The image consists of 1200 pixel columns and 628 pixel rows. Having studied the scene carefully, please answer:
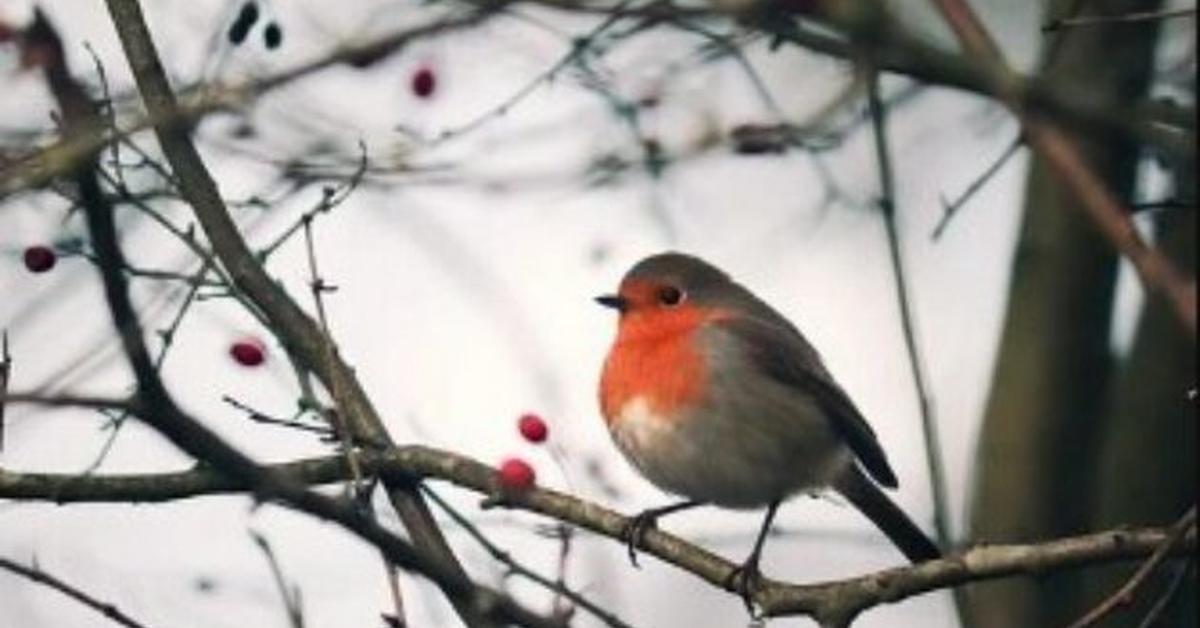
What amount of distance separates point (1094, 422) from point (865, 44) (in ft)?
13.2

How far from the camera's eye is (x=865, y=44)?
9.18ft

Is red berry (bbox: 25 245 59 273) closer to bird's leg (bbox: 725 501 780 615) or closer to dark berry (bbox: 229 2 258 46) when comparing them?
dark berry (bbox: 229 2 258 46)

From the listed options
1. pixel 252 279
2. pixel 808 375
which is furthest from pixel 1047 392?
pixel 252 279

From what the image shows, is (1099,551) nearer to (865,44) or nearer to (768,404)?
(865,44)

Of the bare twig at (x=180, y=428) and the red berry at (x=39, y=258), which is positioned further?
the red berry at (x=39, y=258)

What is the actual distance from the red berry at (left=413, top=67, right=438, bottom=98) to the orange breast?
81cm

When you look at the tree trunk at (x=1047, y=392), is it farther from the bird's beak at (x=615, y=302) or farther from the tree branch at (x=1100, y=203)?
→ the tree branch at (x=1100, y=203)

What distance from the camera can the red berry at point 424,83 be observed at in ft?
17.8

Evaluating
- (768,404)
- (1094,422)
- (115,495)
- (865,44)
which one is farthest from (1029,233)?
(865,44)

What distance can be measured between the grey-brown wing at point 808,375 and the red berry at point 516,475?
→ 4.79 feet

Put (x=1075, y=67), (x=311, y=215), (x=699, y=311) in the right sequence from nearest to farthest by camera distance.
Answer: (x=311, y=215) → (x=1075, y=67) → (x=699, y=311)

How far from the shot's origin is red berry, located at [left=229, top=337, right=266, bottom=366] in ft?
15.1

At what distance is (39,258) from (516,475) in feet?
3.57

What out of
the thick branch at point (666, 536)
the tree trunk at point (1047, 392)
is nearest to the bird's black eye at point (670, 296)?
the tree trunk at point (1047, 392)
